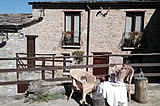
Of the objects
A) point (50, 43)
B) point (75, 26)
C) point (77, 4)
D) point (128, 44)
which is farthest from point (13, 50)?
point (128, 44)

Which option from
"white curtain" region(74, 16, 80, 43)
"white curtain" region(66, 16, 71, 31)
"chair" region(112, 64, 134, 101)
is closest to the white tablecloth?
"chair" region(112, 64, 134, 101)

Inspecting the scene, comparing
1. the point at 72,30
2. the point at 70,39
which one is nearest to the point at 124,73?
the point at 70,39

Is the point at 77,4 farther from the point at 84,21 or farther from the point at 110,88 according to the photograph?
the point at 110,88

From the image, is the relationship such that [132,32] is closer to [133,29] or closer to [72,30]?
[133,29]

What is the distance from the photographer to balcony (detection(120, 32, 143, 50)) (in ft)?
38.0

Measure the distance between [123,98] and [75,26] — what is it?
8.88 metres

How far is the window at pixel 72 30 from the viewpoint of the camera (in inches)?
474

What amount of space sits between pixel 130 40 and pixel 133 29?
2.82 feet

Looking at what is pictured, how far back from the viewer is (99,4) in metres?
11.5

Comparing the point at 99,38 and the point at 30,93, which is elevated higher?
the point at 99,38

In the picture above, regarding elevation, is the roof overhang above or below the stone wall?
above

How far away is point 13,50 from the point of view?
11.2 metres

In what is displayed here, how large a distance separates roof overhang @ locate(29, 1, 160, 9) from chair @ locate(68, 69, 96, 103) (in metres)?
7.57

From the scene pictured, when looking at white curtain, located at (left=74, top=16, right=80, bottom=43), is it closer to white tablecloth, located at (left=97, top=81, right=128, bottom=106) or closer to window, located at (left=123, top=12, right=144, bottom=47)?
window, located at (left=123, top=12, right=144, bottom=47)
